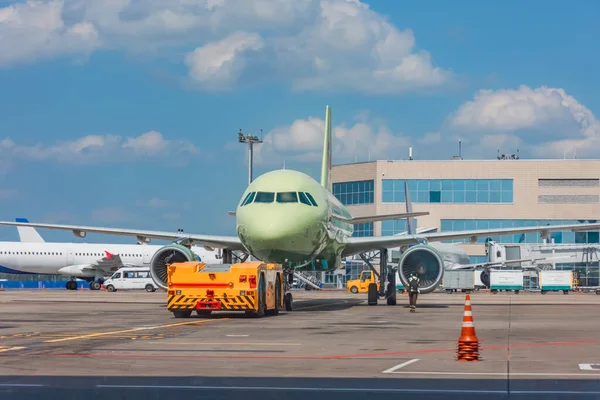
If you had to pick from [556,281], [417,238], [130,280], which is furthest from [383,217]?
[130,280]

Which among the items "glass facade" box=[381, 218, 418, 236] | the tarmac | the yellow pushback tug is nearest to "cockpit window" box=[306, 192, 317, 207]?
the yellow pushback tug

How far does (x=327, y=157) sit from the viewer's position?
4553 cm

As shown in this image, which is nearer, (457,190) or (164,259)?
(164,259)

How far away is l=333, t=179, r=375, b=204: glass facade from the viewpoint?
9675cm

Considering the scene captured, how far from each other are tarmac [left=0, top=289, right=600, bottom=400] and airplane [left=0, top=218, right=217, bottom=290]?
2406 inches

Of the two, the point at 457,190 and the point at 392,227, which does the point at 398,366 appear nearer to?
the point at 457,190

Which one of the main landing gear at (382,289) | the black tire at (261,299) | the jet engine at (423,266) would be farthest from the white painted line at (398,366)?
the main landing gear at (382,289)

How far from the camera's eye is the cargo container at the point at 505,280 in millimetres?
75688

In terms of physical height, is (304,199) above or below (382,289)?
above

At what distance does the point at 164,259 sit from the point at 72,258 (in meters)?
54.3

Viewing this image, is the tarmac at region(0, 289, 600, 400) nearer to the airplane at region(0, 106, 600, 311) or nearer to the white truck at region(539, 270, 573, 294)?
the airplane at region(0, 106, 600, 311)

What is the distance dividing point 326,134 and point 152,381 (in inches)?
1393

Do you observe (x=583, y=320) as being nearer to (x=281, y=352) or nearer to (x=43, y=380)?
(x=281, y=352)

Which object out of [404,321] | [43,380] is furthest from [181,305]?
[43,380]
